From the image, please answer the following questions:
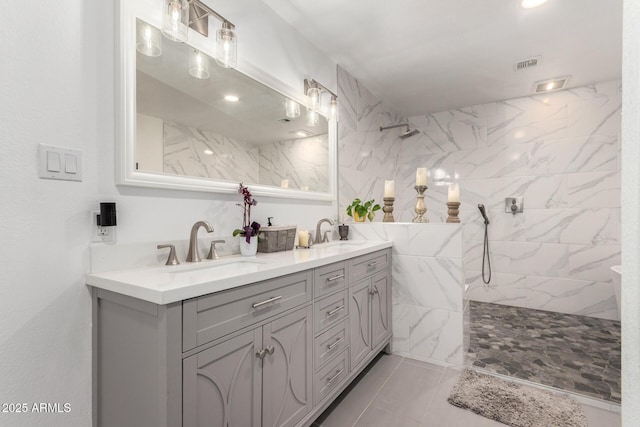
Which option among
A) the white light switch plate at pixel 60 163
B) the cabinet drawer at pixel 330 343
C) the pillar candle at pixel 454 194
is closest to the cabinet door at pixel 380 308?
the cabinet drawer at pixel 330 343

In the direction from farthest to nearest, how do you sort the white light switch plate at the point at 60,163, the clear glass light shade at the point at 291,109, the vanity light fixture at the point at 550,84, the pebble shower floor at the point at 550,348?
the vanity light fixture at the point at 550,84
the clear glass light shade at the point at 291,109
the pebble shower floor at the point at 550,348
the white light switch plate at the point at 60,163

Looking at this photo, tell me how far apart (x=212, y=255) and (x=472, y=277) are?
11.2 feet

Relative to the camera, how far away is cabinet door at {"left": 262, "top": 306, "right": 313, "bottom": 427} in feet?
3.96

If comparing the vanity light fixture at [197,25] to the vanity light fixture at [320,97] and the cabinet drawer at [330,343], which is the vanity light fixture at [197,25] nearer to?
the vanity light fixture at [320,97]

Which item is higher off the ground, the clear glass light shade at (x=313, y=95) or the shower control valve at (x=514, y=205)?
the clear glass light shade at (x=313, y=95)

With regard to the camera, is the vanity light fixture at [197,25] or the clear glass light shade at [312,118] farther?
the clear glass light shade at [312,118]

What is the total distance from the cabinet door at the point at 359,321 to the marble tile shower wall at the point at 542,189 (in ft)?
7.89

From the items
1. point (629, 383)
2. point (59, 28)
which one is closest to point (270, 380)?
point (629, 383)

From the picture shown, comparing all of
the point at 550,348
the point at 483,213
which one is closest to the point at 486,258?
the point at 483,213

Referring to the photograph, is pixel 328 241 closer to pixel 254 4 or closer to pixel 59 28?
pixel 254 4

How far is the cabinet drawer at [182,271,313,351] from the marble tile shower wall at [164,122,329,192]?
74 cm

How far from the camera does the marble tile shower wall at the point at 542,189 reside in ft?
10.4

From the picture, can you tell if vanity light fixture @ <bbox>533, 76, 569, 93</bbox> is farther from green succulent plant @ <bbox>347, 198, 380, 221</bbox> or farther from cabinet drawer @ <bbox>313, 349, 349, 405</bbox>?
cabinet drawer @ <bbox>313, 349, 349, 405</bbox>

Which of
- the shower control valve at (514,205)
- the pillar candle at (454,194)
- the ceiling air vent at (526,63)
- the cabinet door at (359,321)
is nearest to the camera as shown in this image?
the cabinet door at (359,321)
